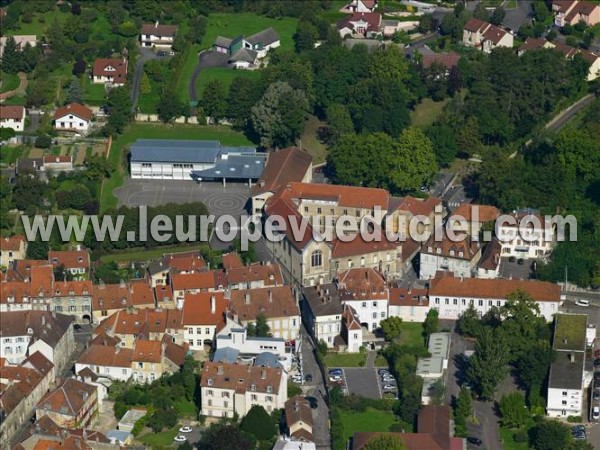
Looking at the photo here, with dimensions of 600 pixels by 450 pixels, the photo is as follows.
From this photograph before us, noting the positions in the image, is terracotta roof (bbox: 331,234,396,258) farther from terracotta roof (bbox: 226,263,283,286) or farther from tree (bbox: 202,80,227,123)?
tree (bbox: 202,80,227,123)

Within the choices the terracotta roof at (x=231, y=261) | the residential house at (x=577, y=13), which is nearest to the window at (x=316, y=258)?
the terracotta roof at (x=231, y=261)

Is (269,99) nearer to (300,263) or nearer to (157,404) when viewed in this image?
(300,263)

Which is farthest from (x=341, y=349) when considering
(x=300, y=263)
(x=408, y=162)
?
(x=408, y=162)

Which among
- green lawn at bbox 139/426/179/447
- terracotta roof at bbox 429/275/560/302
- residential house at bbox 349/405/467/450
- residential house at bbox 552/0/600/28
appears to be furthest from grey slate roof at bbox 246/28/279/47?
residential house at bbox 349/405/467/450

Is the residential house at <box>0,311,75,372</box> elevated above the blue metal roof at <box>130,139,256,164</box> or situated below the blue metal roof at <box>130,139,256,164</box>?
below

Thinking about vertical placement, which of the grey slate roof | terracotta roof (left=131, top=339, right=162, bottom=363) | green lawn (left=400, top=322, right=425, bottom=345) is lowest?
green lawn (left=400, top=322, right=425, bottom=345)

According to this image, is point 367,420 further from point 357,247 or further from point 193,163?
point 193,163

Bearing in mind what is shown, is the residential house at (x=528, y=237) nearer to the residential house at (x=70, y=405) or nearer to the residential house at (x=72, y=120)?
the residential house at (x=70, y=405)
